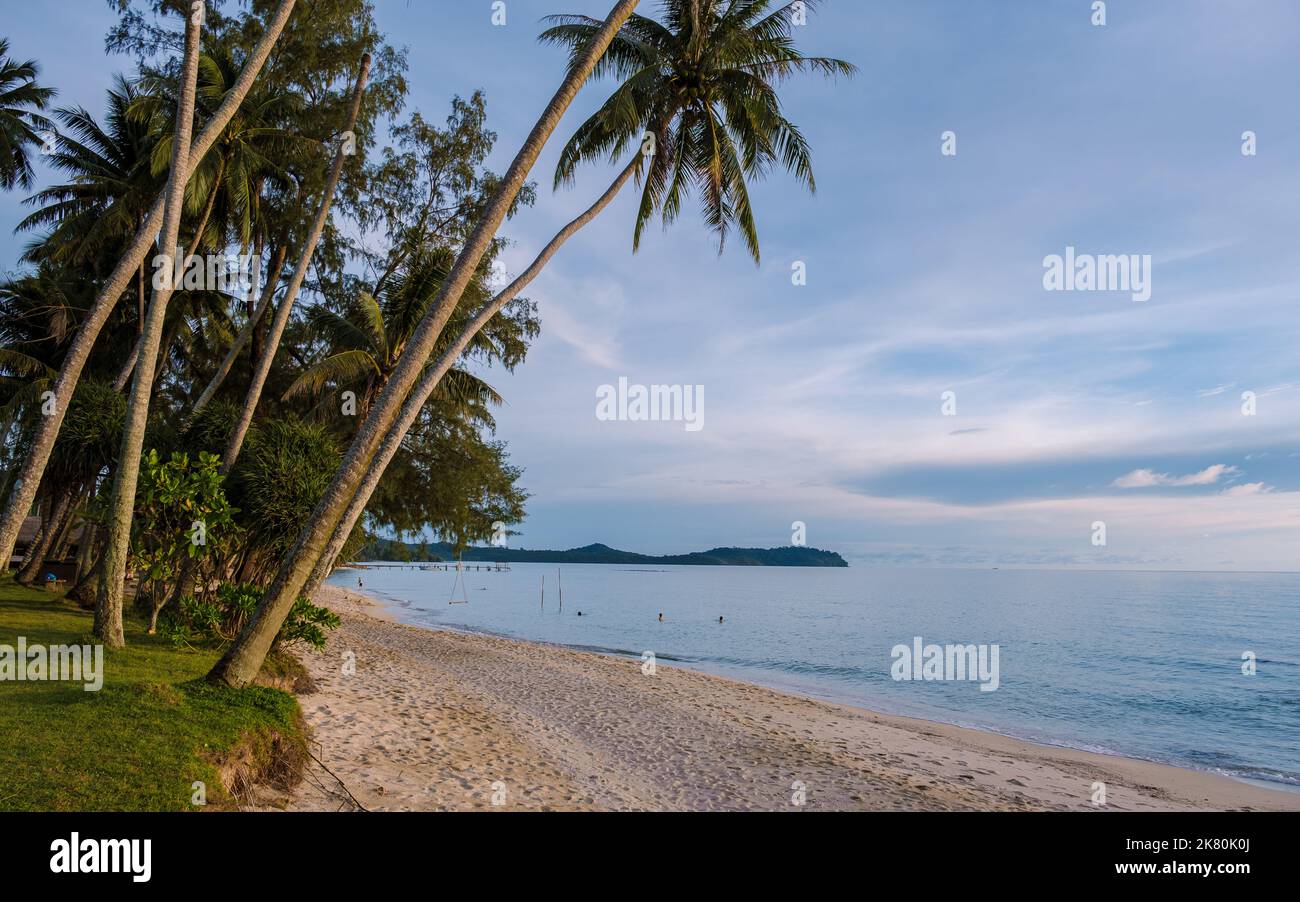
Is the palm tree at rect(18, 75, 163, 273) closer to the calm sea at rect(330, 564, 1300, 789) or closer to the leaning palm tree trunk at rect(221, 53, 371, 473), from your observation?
the leaning palm tree trunk at rect(221, 53, 371, 473)

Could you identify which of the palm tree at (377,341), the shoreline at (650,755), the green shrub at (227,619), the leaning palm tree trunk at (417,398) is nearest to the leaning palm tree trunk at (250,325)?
the palm tree at (377,341)

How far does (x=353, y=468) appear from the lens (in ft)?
27.3

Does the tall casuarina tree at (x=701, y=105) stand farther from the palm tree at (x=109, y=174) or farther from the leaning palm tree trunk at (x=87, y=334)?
the palm tree at (x=109, y=174)

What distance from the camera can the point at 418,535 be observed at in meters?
21.6

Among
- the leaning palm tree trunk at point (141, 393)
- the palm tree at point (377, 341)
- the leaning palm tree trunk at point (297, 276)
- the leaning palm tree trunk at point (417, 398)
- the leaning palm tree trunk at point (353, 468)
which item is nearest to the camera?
the leaning palm tree trunk at point (353, 468)

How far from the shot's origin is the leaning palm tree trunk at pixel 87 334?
9445 mm

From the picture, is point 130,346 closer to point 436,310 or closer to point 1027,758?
point 436,310

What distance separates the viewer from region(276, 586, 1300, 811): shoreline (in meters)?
8.45

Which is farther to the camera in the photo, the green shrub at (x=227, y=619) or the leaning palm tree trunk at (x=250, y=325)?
the leaning palm tree trunk at (x=250, y=325)

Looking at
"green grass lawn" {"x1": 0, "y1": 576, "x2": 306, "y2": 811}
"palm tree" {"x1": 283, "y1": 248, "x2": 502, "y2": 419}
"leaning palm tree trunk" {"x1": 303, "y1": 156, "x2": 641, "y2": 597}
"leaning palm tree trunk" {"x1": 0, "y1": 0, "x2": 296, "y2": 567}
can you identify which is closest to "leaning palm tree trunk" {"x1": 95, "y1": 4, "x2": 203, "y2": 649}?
"leaning palm tree trunk" {"x1": 0, "y1": 0, "x2": 296, "y2": 567}

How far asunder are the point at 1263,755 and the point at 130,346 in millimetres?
31394

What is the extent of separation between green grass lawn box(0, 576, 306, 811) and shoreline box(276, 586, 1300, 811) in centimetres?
82

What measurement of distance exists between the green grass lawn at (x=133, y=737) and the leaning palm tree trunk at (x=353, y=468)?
0.47m
